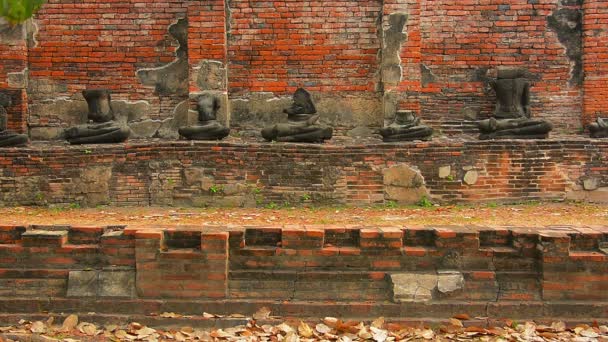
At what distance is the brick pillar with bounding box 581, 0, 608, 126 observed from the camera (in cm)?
934

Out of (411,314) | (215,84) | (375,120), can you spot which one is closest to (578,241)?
(411,314)

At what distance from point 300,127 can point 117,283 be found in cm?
487

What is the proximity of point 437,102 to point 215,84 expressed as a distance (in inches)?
147

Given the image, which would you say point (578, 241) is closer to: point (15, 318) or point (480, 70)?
point (15, 318)

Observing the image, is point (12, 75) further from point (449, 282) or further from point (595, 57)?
point (595, 57)

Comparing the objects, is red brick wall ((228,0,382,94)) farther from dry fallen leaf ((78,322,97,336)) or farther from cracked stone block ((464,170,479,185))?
dry fallen leaf ((78,322,97,336))

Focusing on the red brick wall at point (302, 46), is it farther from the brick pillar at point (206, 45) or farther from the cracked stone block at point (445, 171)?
the cracked stone block at point (445, 171)

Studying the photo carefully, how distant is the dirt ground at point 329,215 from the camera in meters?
6.61

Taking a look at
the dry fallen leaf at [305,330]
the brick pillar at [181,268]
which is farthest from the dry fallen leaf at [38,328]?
the dry fallen leaf at [305,330]

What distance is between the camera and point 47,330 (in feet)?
12.5

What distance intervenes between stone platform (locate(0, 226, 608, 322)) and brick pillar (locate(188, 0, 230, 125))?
5.50 m

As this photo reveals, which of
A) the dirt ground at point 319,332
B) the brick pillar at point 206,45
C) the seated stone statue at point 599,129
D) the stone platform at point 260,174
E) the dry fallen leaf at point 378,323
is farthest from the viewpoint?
the brick pillar at point 206,45

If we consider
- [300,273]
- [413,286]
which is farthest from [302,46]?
[413,286]

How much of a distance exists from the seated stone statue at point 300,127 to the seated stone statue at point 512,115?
2464 millimetres
